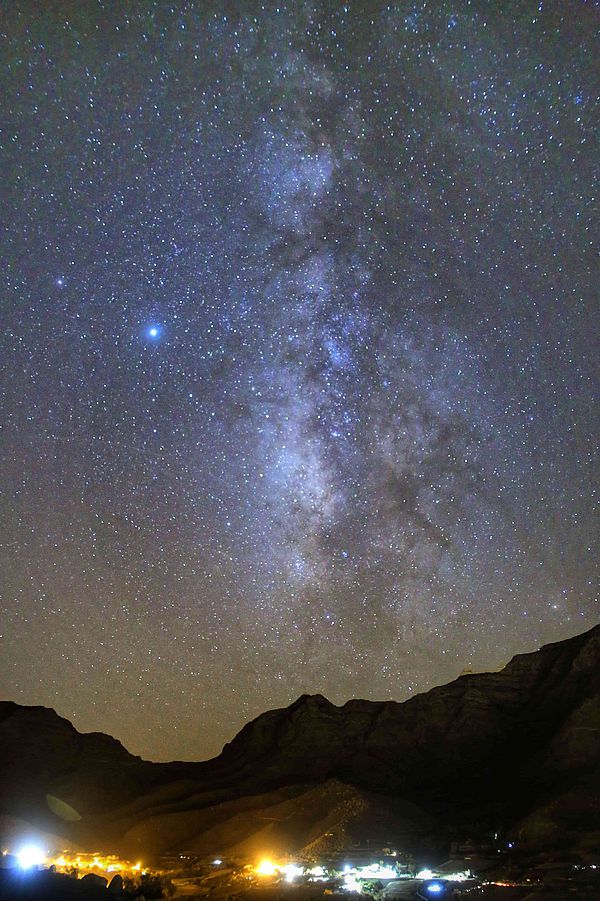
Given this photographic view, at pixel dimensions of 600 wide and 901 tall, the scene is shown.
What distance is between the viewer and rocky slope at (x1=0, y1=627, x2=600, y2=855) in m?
66.8

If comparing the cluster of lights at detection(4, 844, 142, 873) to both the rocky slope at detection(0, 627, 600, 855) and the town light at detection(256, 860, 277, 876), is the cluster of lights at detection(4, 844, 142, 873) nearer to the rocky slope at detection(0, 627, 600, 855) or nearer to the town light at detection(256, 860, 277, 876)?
the rocky slope at detection(0, 627, 600, 855)

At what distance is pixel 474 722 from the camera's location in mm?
104062

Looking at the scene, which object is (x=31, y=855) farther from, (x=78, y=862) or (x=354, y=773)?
(x=354, y=773)

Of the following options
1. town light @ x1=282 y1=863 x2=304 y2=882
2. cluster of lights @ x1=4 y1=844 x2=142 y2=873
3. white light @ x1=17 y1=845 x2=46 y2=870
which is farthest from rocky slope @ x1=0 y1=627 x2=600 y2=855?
town light @ x1=282 y1=863 x2=304 y2=882

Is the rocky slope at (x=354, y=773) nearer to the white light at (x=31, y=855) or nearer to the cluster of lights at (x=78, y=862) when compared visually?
the white light at (x=31, y=855)

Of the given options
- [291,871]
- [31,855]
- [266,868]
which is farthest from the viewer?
[31,855]

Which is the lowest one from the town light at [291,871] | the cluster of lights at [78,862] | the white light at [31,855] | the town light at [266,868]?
the town light at [291,871]

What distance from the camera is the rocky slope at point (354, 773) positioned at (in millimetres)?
66750

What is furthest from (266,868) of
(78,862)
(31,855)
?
(31,855)

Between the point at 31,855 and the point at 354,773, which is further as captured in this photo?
the point at 354,773

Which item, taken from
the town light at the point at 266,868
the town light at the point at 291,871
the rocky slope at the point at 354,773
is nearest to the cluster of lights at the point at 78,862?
the rocky slope at the point at 354,773

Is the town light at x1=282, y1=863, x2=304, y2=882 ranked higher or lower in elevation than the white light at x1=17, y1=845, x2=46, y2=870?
lower

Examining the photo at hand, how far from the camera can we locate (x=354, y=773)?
9375 cm

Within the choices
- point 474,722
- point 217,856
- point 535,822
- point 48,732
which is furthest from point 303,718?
point 535,822
